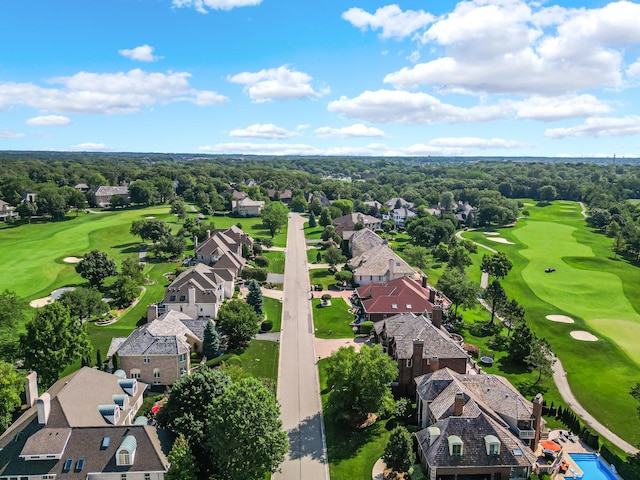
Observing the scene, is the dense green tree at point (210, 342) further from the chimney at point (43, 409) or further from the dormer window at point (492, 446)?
the dormer window at point (492, 446)

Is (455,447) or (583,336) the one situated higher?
(455,447)

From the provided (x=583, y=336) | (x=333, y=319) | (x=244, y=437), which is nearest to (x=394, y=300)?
(x=333, y=319)

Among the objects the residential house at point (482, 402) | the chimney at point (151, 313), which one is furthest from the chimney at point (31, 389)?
the residential house at point (482, 402)

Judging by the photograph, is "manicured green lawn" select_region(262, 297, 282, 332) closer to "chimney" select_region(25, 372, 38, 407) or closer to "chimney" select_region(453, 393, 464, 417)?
"chimney" select_region(25, 372, 38, 407)

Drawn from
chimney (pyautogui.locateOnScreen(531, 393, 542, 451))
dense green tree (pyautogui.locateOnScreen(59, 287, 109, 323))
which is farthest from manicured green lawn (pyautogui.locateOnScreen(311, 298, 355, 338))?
dense green tree (pyautogui.locateOnScreen(59, 287, 109, 323))

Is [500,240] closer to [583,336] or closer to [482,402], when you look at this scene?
[583,336]
